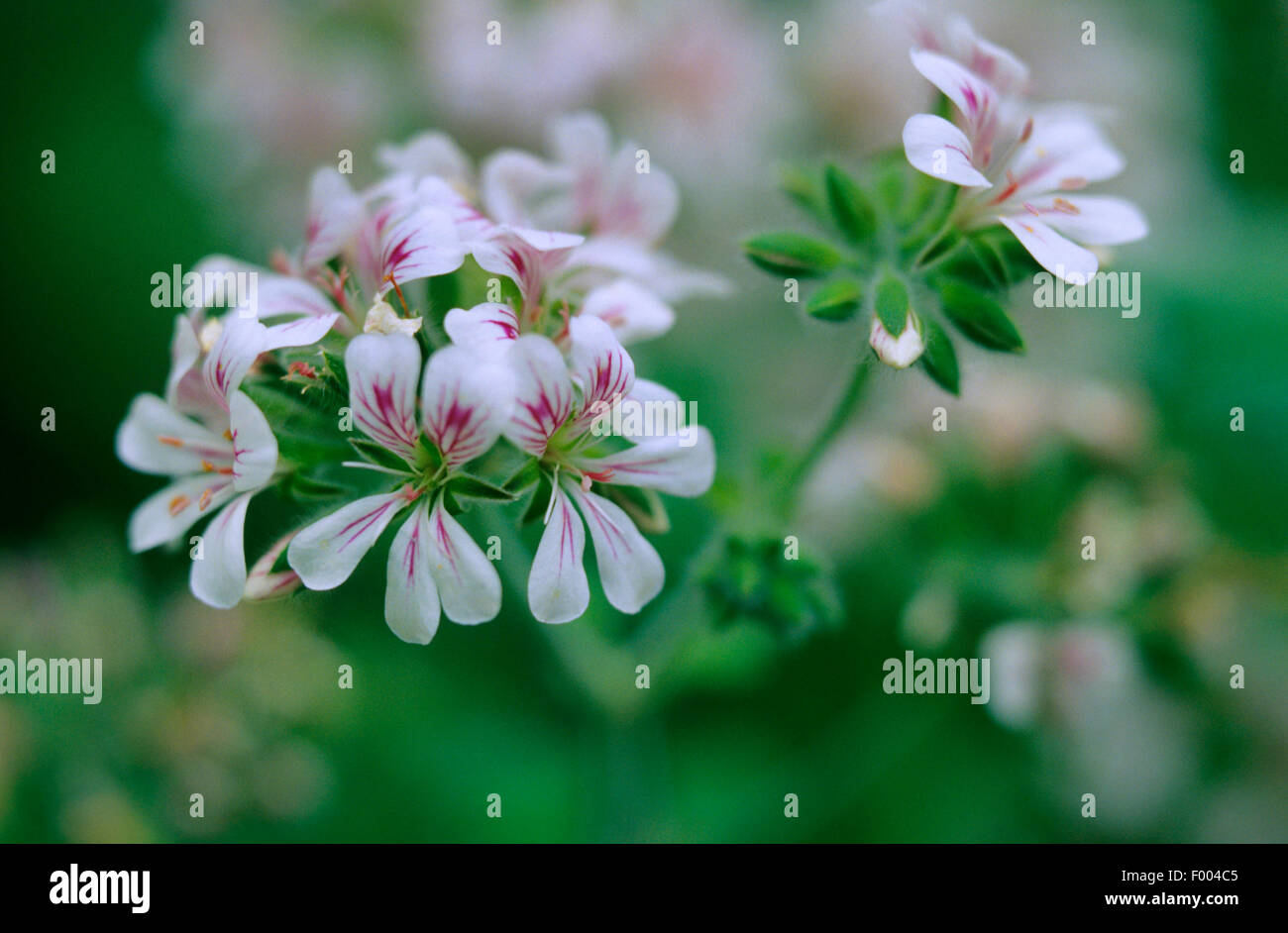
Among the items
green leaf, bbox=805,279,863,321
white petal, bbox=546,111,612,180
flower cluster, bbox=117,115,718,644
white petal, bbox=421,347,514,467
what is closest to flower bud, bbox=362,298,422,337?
flower cluster, bbox=117,115,718,644

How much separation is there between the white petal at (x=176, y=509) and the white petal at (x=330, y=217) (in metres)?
0.56

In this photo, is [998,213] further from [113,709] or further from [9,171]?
[9,171]

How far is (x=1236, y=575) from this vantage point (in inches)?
149

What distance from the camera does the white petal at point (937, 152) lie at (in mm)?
2367

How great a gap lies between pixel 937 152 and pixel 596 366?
0.86 m

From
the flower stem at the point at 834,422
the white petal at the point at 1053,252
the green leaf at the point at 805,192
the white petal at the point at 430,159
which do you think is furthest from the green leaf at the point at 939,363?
the white petal at the point at 430,159

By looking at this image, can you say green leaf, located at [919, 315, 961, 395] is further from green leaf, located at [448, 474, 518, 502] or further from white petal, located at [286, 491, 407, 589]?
white petal, located at [286, 491, 407, 589]

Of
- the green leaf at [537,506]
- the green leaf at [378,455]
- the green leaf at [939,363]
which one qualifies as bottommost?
the green leaf at [537,506]

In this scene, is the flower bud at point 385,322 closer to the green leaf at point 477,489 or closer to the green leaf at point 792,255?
the green leaf at point 477,489

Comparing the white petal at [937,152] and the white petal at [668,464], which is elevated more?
the white petal at [937,152]

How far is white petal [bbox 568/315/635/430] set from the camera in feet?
7.49

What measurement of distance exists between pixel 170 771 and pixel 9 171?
3.42 meters

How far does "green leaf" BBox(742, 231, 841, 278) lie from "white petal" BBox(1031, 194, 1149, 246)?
0.50 meters

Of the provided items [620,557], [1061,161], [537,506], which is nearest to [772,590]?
[620,557]
